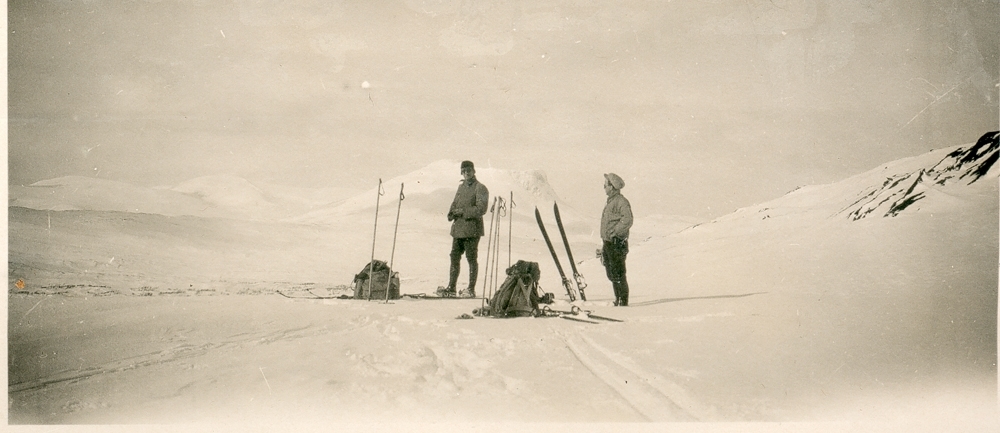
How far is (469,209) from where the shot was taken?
390cm

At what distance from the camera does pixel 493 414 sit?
294cm

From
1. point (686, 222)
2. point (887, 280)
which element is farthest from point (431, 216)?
point (887, 280)

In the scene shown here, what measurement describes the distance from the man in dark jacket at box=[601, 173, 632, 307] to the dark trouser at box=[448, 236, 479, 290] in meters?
0.76

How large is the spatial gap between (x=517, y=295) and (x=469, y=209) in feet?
2.42

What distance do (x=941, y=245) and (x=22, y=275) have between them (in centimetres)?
453

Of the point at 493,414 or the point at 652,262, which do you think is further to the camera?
the point at 652,262

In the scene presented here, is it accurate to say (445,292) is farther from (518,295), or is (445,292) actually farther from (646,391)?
(646,391)

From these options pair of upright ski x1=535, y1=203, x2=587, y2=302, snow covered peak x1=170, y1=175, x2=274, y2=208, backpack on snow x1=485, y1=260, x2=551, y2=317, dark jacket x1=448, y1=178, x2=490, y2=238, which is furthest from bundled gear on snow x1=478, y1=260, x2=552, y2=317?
snow covered peak x1=170, y1=175, x2=274, y2=208

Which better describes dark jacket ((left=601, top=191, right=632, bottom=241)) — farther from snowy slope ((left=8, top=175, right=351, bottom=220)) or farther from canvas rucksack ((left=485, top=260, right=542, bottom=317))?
snowy slope ((left=8, top=175, right=351, bottom=220))

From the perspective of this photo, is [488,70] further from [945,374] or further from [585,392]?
[945,374]

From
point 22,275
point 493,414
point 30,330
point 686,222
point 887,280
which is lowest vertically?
point 493,414

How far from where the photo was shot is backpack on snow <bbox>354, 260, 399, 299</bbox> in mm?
3682

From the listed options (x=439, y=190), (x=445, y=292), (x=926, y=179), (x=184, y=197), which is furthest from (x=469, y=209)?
(x=926, y=179)

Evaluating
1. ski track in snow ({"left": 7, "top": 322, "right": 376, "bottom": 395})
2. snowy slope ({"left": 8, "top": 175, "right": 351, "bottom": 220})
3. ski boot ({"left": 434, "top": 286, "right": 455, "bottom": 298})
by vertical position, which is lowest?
→ ski track in snow ({"left": 7, "top": 322, "right": 376, "bottom": 395})
